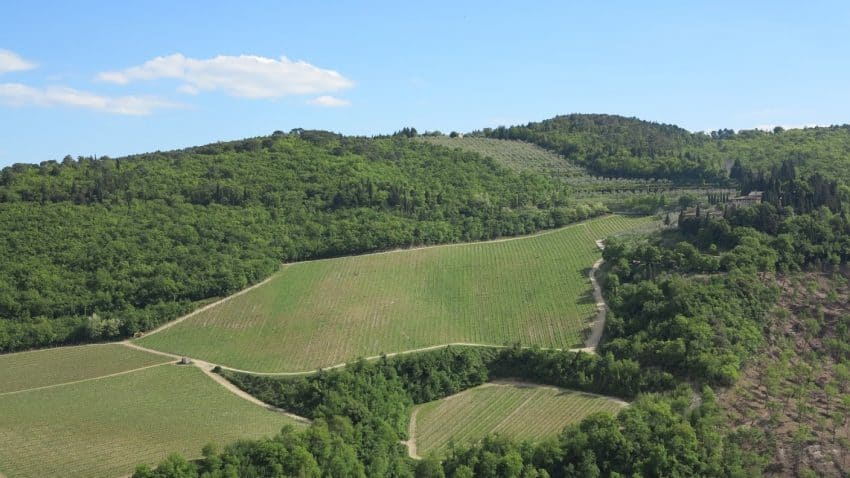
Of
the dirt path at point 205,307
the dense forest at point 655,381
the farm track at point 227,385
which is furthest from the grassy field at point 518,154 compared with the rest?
the farm track at point 227,385

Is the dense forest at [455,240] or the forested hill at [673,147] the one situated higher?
the forested hill at [673,147]

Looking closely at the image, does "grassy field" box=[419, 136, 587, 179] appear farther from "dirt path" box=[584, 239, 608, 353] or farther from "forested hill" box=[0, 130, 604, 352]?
"dirt path" box=[584, 239, 608, 353]

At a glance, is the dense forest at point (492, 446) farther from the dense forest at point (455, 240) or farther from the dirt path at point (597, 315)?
the dirt path at point (597, 315)

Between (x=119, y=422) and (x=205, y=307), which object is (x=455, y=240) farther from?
(x=119, y=422)

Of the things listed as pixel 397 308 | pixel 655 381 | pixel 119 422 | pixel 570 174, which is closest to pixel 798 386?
pixel 655 381

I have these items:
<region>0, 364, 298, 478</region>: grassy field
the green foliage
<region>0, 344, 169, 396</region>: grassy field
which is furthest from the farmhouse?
<region>0, 344, 169, 396</region>: grassy field

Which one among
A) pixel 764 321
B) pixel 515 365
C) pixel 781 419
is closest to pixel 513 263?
pixel 515 365
